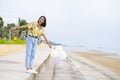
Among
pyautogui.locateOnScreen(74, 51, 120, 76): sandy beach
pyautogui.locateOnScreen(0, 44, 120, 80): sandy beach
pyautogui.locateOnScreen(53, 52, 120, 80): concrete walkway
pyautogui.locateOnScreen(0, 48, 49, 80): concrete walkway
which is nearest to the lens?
pyautogui.locateOnScreen(0, 48, 49, 80): concrete walkway

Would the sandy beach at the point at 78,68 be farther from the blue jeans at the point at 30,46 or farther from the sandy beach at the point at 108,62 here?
the blue jeans at the point at 30,46

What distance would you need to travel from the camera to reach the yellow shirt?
9805 millimetres

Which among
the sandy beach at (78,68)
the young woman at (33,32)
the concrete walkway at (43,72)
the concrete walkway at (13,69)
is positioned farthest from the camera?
the sandy beach at (78,68)

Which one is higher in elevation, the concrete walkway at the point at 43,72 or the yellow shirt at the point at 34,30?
the yellow shirt at the point at 34,30

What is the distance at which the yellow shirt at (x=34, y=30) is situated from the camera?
9.80 metres

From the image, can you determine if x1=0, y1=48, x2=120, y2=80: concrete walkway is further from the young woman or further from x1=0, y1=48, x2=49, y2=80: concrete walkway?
the young woman

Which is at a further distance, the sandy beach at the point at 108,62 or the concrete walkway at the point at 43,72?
the sandy beach at the point at 108,62

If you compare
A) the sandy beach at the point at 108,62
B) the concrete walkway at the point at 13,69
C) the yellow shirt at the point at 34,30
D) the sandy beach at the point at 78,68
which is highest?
the yellow shirt at the point at 34,30

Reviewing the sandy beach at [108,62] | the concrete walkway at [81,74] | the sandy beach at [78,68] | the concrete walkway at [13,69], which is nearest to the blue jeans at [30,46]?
the concrete walkway at [13,69]

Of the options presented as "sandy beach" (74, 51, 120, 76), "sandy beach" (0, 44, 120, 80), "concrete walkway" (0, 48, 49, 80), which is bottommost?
"sandy beach" (74, 51, 120, 76)

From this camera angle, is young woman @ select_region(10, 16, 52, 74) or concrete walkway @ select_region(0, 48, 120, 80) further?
concrete walkway @ select_region(0, 48, 120, 80)

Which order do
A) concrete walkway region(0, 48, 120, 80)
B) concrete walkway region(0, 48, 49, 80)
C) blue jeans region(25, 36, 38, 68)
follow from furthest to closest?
1. concrete walkway region(0, 48, 120, 80)
2. blue jeans region(25, 36, 38, 68)
3. concrete walkway region(0, 48, 49, 80)

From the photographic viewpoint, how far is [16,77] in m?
9.31

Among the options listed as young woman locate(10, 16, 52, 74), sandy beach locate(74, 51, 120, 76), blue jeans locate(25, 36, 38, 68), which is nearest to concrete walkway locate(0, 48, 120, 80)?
blue jeans locate(25, 36, 38, 68)
